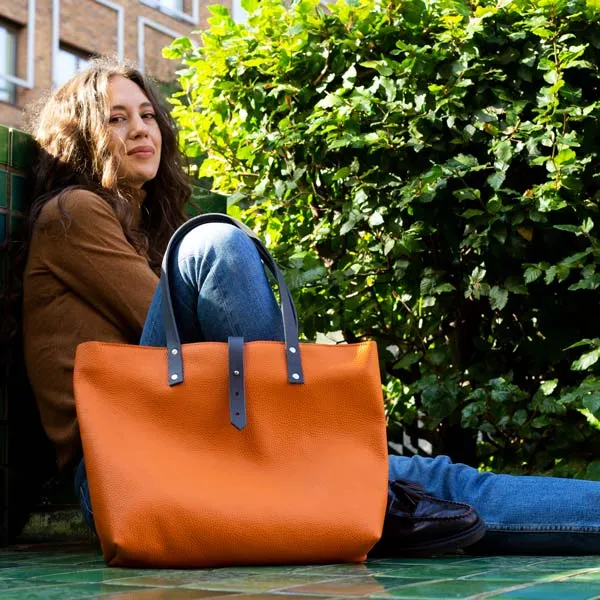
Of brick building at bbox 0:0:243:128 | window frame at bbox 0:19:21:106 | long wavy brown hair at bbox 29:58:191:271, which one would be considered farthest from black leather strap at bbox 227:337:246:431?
window frame at bbox 0:19:21:106

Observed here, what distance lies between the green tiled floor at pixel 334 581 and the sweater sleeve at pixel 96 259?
0.62 m

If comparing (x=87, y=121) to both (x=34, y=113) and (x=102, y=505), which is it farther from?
(x=102, y=505)

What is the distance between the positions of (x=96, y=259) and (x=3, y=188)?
15.9 inches

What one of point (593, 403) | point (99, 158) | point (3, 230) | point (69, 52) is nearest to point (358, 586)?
point (593, 403)

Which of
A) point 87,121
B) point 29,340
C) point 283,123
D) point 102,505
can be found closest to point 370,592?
point 102,505

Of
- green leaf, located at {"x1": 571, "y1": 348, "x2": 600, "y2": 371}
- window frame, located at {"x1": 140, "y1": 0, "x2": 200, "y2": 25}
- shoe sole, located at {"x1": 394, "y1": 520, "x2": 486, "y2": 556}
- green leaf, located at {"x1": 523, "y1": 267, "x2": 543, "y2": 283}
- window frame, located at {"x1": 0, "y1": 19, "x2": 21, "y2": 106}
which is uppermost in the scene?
window frame, located at {"x1": 140, "y1": 0, "x2": 200, "y2": 25}

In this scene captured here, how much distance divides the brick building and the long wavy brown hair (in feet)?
42.5

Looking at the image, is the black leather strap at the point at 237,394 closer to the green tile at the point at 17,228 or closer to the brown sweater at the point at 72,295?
the brown sweater at the point at 72,295

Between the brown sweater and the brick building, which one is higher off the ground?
the brick building

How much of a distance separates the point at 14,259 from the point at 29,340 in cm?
23

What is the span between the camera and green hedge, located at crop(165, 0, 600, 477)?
3.20m

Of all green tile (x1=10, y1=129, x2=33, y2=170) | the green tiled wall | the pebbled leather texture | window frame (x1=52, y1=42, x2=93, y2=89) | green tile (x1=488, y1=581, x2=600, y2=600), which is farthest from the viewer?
window frame (x1=52, y1=42, x2=93, y2=89)

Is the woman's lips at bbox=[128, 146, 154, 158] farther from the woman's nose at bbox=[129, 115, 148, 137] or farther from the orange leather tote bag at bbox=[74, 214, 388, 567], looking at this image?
the orange leather tote bag at bbox=[74, 214, 388, 567]

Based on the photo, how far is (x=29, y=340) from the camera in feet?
8.69
